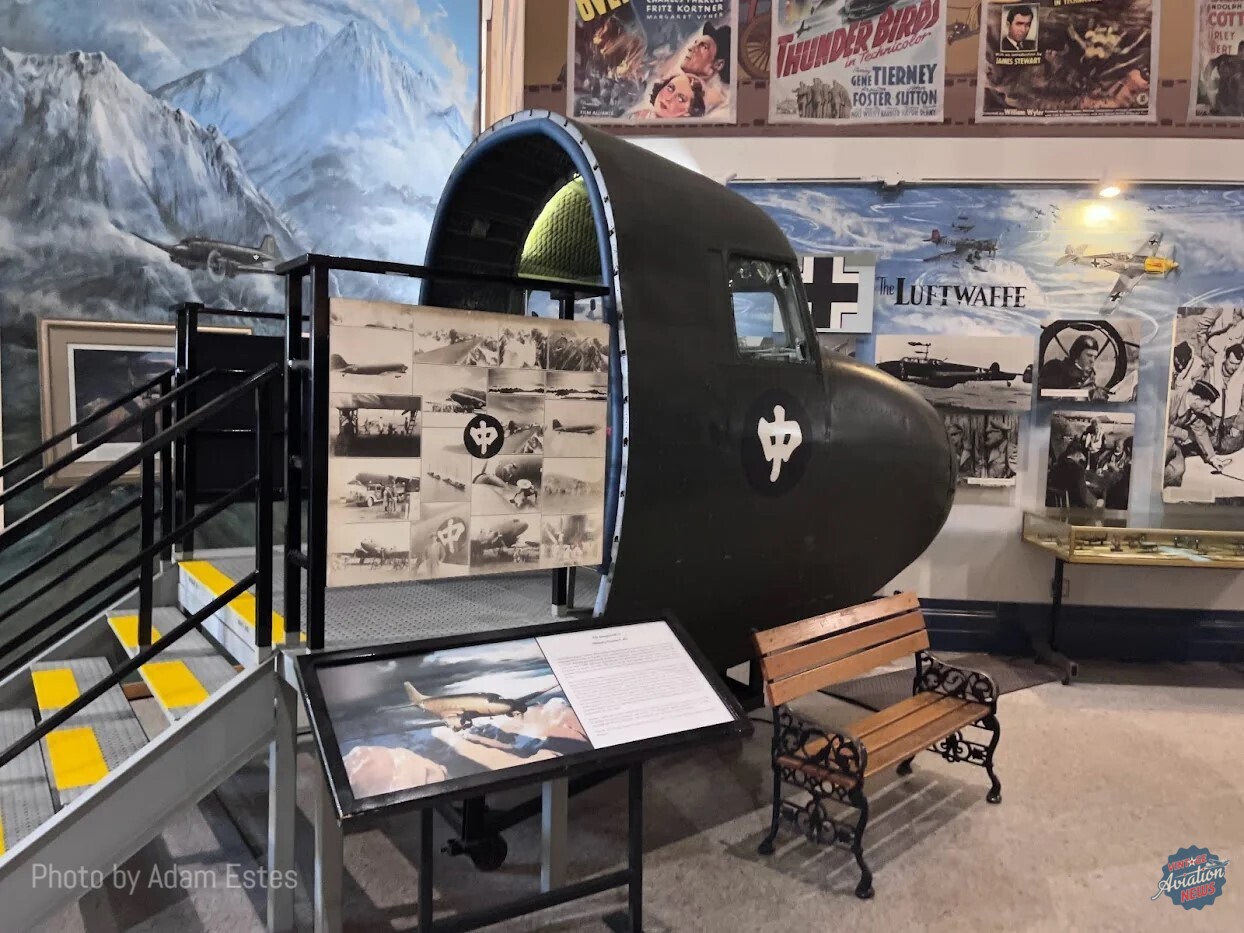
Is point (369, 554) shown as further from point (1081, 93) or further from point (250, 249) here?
point (1081, 93)

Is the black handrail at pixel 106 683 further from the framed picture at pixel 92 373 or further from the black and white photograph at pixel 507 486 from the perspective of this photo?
the framed picture at pixel 92 373

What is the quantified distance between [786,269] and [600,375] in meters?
1.20

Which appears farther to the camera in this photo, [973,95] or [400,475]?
[973,95]

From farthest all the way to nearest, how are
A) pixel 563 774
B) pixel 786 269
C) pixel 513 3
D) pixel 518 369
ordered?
pixel 513 3 < pixel 786 269 < pixel 518 369 < pixel 563 774

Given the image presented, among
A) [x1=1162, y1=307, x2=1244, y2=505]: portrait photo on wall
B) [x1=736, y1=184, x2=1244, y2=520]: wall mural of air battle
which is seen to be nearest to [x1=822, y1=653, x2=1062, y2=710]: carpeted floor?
[x1=736, y1=184, x2=1244, y2=520]: wall mural of air battle

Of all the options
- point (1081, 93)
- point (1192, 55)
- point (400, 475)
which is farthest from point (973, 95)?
point (400, 475)

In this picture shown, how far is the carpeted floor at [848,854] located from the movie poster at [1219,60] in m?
4.83

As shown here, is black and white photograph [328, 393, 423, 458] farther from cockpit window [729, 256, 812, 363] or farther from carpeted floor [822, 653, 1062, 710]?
carpeted floor [822, 653, 1062, 710]

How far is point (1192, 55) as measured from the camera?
6715 mm

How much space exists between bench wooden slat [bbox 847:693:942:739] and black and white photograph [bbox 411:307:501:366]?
2.48 metres

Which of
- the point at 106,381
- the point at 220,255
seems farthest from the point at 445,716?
the point at 220,255

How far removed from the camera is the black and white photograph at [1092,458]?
6.93 meters

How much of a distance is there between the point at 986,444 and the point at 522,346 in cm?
520

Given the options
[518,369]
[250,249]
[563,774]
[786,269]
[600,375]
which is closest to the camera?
[563,774]
